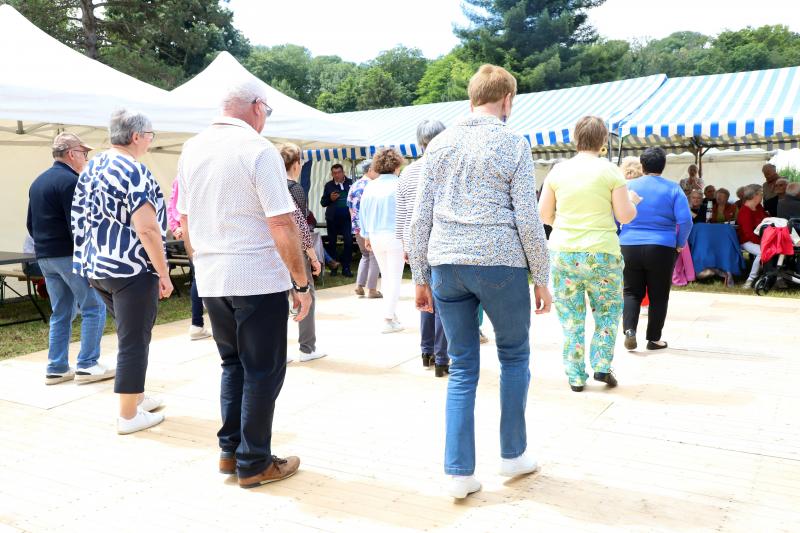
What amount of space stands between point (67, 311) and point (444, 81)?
49119mm

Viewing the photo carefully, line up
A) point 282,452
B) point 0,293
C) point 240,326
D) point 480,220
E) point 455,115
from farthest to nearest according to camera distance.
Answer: point 455,115 → point 0,293 → point 282,452 → point 240,326 → point 480,220

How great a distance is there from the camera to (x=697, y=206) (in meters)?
10.3

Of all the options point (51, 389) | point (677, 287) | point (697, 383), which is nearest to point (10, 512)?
point (51, 389)

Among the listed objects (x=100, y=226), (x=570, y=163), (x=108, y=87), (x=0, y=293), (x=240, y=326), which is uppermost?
(x=108, y=87)

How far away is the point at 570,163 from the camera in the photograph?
414cm

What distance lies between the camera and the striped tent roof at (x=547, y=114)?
10570mm

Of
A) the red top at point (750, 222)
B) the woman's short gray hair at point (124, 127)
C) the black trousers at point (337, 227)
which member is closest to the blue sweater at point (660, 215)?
the woman's short gray hair at point (124, 127)

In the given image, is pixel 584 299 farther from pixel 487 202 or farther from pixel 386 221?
pixel 386 221

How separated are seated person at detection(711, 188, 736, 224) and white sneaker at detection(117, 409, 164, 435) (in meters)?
9.25

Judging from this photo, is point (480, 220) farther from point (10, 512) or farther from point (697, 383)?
point (697, 383)

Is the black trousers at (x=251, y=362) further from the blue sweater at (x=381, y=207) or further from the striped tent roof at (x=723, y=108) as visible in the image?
the striped tent roof at (x=723, y=108)

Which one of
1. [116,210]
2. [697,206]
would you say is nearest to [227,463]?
[116,210]

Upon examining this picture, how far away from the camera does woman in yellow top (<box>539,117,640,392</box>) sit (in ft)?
13.3

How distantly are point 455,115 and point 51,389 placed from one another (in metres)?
10.5
